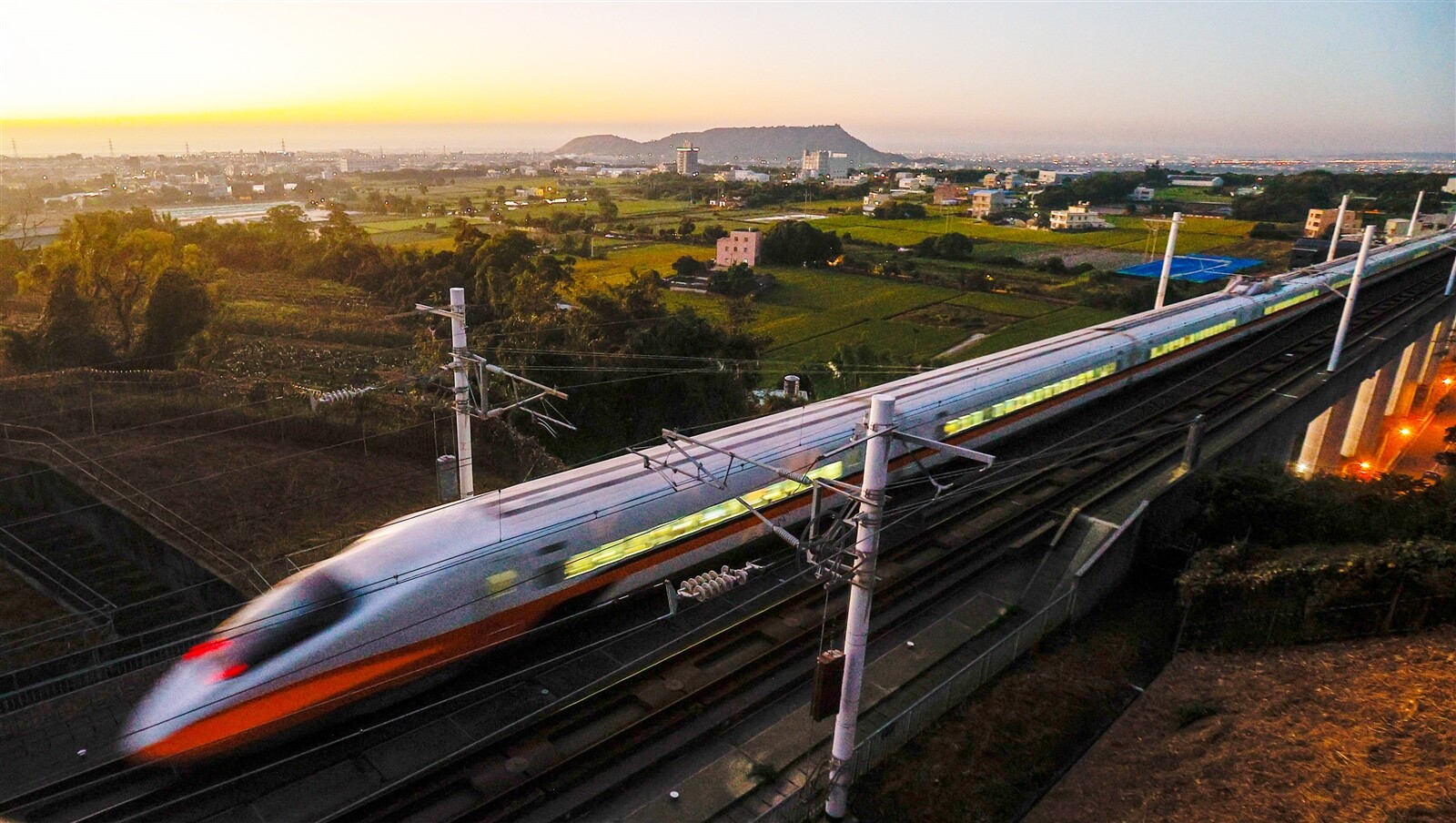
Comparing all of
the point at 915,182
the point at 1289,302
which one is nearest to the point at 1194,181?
the point at 915,182

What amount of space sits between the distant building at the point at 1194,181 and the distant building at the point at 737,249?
7381 centimetres

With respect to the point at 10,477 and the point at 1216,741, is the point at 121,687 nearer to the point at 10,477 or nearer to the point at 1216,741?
the point at 10,477

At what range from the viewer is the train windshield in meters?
7.35

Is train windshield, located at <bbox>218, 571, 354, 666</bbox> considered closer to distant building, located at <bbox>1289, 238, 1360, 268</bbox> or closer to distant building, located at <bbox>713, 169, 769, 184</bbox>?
distant building, located at <bbox>1289, 238, 1360, 268</bbox>

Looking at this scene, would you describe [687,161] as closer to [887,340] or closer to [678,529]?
[887,340]

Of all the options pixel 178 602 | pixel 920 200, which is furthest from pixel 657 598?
pixel 920 200

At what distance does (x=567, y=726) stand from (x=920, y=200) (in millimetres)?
80067

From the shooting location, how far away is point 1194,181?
10419cm

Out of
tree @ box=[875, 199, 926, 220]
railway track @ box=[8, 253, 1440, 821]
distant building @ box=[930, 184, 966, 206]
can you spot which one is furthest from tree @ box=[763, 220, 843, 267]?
railway track @ box=[8, 253, 1440, 821]

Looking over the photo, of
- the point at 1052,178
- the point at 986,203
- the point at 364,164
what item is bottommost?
the point at 986,203

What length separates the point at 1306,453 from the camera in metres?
24.1

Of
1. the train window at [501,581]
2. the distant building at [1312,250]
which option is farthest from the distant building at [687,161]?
the train window at [501,581]

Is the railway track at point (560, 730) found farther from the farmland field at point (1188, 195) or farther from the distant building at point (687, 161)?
the farmland field at point (1188, 195)

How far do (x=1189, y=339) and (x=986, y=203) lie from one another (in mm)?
53934
